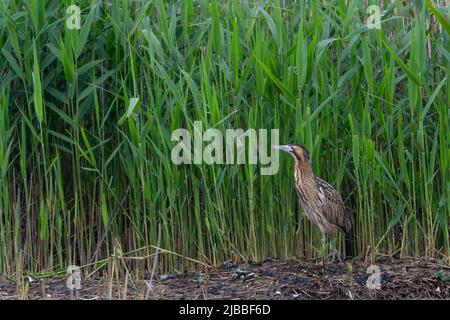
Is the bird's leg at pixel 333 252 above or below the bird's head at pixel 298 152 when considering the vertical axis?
below

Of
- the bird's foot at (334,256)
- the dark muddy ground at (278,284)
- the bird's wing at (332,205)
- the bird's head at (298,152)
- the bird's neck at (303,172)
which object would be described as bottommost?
the dark muddy ground at (278,284)

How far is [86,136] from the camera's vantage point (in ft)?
29.6

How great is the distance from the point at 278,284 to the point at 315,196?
0.78 m

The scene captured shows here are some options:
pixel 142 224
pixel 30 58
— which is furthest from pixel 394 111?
pixel 30 58

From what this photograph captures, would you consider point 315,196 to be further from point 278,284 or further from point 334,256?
point 278,284

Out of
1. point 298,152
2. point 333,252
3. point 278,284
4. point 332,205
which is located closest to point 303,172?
point 298,152

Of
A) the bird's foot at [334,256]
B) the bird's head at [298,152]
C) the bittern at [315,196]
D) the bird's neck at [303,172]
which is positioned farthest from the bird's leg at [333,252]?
the bird's head at [298,152]

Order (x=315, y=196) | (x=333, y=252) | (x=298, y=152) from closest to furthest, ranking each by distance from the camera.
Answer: (x=298, y=152) < (x=315, y=196) < (x=333, y=252)

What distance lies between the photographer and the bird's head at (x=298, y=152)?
328 inches

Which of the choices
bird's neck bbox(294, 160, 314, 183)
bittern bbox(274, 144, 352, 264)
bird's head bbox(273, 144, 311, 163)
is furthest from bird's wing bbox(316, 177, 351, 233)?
bird's head bbox(273, 144, 311, 163)

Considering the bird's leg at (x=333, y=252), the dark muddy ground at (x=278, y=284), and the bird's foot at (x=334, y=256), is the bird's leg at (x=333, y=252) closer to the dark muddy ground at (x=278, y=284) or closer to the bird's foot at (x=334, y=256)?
the bird's foot at (x=334, y=256)

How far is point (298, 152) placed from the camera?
8.34 meters

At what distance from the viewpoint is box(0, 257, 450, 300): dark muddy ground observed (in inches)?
312

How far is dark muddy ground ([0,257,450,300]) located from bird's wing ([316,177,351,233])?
13.0 inches
